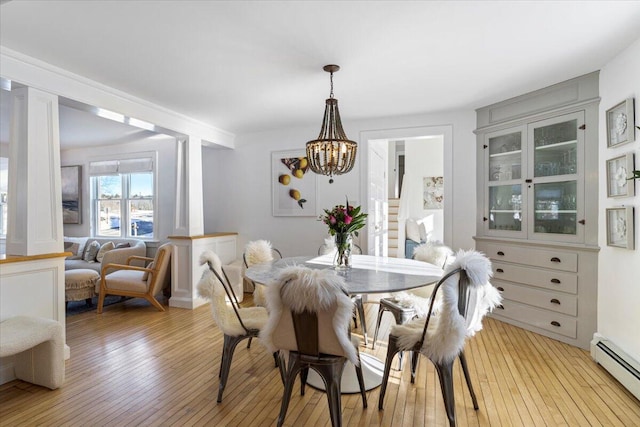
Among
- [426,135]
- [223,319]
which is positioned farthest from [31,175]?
A: [426,135]

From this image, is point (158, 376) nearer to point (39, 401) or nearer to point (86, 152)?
point (39, 401)

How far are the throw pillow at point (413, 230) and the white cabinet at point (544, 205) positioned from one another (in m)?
2.38

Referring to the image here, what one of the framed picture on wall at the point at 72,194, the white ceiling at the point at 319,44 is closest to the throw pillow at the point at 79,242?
the framed picture on wall at the point at 72,194

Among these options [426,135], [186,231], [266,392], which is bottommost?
[266,392]

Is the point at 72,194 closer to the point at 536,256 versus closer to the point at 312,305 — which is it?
the point at 312,305

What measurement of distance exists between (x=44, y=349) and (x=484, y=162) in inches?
178

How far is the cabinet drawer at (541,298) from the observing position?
3.22 metres

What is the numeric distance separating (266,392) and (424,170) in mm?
6146

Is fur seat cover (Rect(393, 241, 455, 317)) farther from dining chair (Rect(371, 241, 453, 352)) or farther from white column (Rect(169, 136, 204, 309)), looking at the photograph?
white column (Rect(169, 136, 204, 309))

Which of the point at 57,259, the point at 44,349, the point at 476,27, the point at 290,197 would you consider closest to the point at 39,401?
the point at 44,349

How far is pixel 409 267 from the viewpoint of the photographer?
2.78 m

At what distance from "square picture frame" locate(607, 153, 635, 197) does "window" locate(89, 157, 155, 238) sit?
5872 millimetres

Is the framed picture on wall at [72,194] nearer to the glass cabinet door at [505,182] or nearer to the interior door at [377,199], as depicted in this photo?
the interior door at [377,199]

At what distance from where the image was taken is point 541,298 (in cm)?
346
